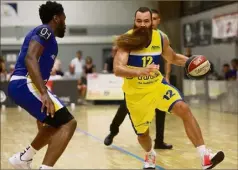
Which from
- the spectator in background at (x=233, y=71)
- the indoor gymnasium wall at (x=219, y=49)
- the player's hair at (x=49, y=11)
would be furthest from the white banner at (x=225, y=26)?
the player's hair at (x=49, y=11)

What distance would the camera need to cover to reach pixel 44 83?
5.26 meters

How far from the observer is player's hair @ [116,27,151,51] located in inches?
242

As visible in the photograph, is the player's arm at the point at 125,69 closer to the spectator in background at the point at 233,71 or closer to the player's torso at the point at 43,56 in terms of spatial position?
the player's torso at the point at 43,56

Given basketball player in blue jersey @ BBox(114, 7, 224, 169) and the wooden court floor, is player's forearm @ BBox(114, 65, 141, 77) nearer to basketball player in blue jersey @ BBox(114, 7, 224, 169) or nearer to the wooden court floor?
basketball player in blue jersey @ BBox(114, 7, 224, 169)

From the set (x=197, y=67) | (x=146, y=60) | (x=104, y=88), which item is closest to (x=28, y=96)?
(x=146, y=60)

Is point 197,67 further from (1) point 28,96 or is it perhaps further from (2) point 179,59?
(1) point 28,96

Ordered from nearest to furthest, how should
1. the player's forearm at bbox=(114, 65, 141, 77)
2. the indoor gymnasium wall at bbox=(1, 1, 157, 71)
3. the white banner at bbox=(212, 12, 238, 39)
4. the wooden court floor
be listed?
the player's forearm at bbox=(114, 65, 141, 77) → the wooden court floor → the white banner at bbox=(212, 12, 238, 39) → the indoor gymnasium wall at bbox=(1, 1, 157, 71)

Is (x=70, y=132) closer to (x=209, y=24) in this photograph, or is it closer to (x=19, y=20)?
(x=209, y=24)

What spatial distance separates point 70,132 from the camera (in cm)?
525

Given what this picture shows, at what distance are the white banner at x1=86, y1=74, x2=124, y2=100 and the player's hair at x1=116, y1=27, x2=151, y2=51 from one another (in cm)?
1356

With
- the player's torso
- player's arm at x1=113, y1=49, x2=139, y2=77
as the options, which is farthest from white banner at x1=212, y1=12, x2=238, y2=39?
the player's torso

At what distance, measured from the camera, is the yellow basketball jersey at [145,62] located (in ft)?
20.6

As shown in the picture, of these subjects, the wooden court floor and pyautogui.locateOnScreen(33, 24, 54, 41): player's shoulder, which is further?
the wooden court floor

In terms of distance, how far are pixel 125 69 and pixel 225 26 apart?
1339 cm
